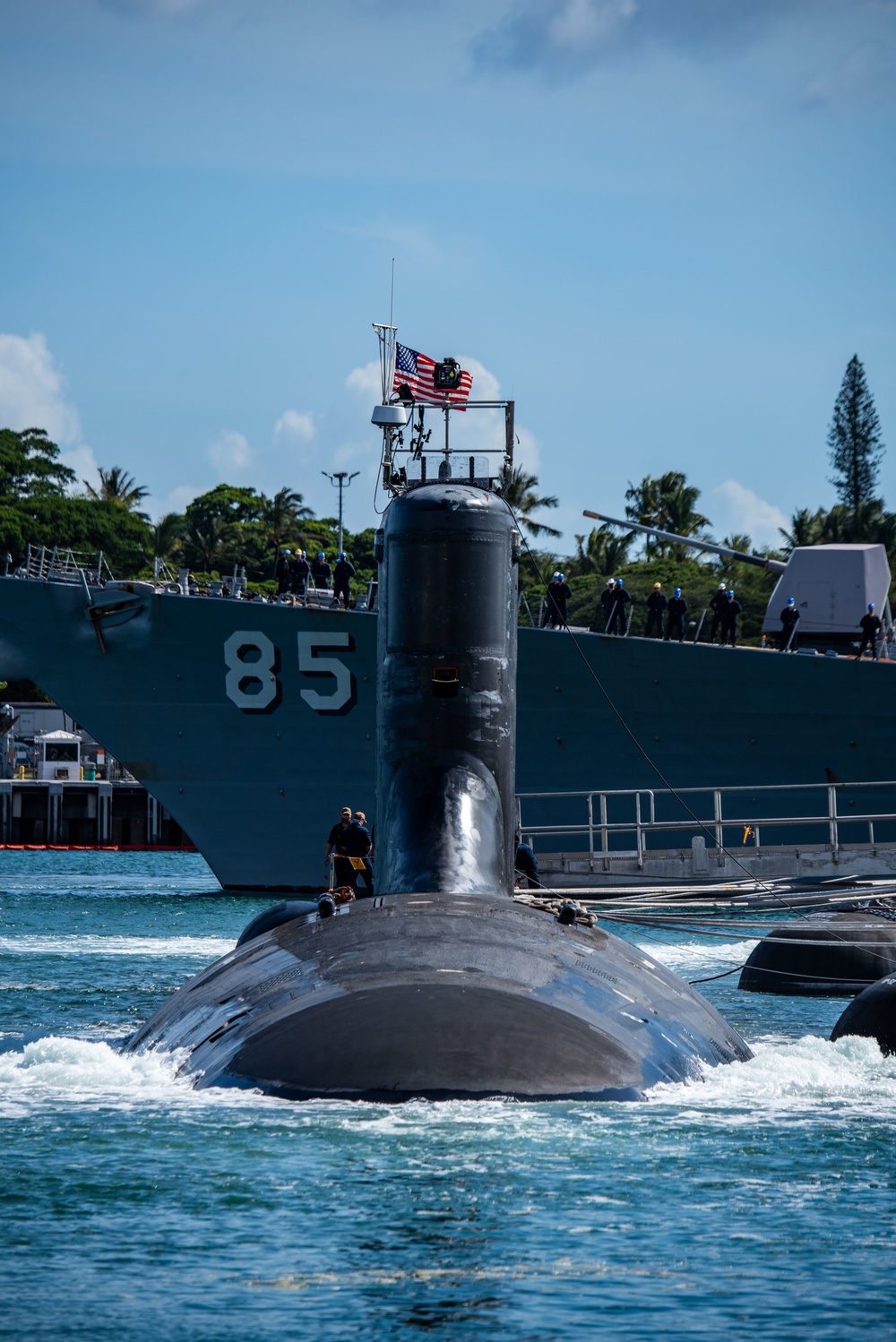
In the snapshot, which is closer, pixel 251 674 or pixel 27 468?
pixel 251 674

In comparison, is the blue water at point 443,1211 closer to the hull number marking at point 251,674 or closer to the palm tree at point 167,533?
the hull number marking at point 251,674

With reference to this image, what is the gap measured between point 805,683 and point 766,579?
44.9 metres

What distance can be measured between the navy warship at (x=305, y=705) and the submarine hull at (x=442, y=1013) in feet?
81.5

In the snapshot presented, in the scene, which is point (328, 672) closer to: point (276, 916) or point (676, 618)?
point (676, 618)

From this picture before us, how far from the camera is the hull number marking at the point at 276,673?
38.1 metres

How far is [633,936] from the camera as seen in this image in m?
30.9

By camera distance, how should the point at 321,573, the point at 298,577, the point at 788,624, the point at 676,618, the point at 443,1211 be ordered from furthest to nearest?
1. the point at 788,624
2. the point at 321,573
3. the point at 676,618
4. the point at 298,577
5. the point at 443,1211

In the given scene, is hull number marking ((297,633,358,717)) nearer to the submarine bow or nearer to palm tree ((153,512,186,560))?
the submarine bow

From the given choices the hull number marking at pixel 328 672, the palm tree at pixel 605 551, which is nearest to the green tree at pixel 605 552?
the palm tree at pixel 605 551

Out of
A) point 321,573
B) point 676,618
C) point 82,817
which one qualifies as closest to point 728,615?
point 676,618

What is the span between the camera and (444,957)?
443 inches

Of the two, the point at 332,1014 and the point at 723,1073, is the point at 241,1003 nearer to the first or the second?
the point at 332,1014

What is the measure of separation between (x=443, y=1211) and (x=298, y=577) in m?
30.8

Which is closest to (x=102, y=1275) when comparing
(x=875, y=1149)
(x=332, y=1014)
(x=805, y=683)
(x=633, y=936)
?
(x=332, y=1014)
